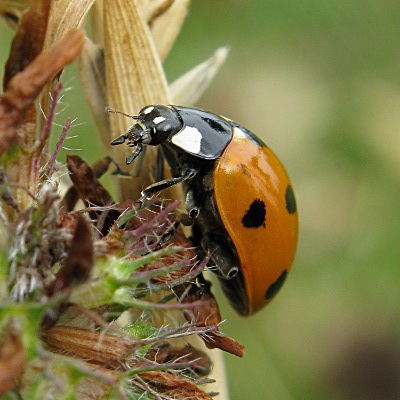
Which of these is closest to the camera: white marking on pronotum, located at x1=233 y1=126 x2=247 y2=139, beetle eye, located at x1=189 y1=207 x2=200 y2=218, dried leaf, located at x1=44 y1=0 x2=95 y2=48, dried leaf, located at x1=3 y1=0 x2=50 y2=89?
dried leaf, located at x1=3 y1=0 x2=50 y2=89

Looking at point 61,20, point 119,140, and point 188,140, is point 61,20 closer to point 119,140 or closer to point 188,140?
point 119,140

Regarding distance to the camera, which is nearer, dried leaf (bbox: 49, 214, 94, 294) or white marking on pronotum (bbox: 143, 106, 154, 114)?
dried leaf (bbox: 49, 214, 94, 294)

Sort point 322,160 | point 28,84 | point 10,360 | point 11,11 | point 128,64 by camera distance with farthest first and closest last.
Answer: point 322,160
point 128,64
point 11,11
point 28,84
point 10,360

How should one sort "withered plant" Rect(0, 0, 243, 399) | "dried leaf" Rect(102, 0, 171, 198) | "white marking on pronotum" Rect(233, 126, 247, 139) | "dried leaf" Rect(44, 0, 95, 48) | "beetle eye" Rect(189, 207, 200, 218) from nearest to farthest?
1. "withered plant" Rect(0, 0, 243, 399)
2. "dried leaf" Rect(44, 0, 95, 48)
3. "dried leaf" Rect(102, 0, 171, 198)
4. "beetle eye" Rect(189, 207, 200, 218)
5. "white marking on pronotum" Rect(233, 126, 247, 139)

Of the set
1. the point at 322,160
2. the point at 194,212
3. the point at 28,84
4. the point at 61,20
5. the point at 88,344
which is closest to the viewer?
the point at 28,84

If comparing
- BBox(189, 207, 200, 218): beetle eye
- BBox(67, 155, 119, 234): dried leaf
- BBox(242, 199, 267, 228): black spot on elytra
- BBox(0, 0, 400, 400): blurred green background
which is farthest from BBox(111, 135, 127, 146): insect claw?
BBox(0, 0, 400, 400): blurred green background

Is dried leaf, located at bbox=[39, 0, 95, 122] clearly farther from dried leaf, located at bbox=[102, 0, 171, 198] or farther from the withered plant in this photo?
dried leaf, located at bbox=[102, 0, 171, 198]

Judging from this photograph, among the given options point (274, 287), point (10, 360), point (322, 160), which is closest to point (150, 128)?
point (274, 287)

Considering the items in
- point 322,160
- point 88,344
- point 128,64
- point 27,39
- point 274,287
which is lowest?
point 322,160
